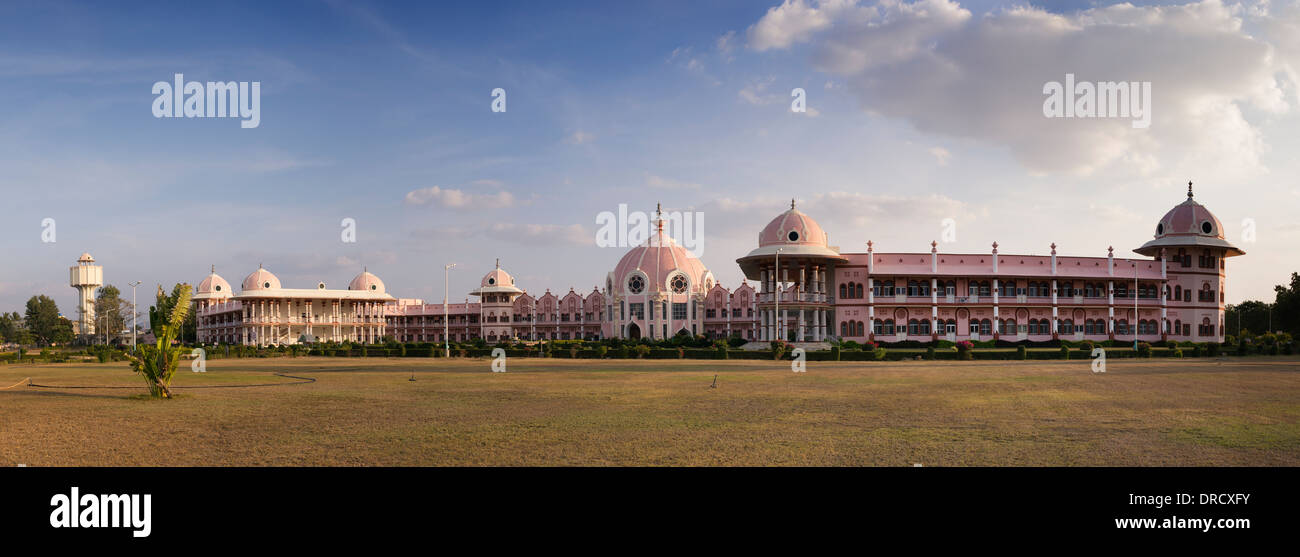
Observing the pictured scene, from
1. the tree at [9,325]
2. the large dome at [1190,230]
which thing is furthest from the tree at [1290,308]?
the tree at [9,325]

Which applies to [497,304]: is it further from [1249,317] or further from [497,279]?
[1249,317]

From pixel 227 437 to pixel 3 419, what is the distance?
20.9 feet

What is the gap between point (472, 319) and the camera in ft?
305

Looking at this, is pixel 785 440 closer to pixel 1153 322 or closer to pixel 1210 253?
pixel 1153 322

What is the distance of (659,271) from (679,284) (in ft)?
Answer: 8.00

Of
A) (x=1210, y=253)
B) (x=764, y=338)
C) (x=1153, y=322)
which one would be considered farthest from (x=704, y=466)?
(x=1210, y=253)

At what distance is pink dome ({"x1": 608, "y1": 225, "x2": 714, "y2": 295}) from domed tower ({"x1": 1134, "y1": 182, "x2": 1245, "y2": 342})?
41790 mm

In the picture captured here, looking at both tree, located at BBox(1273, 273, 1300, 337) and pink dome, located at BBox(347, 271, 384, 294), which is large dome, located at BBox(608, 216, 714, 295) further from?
tree, located at BBox(1273, 273, 1300, 337)

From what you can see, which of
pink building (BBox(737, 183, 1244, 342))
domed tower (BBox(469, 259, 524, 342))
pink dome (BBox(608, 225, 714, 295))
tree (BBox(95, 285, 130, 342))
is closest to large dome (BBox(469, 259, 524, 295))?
domed tower (BBox(469, 259, 524, 342))

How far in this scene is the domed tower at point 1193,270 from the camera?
63.9 metres

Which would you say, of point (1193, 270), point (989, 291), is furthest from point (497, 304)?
point (1193, 270)

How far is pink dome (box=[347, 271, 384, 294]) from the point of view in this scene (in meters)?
96.2

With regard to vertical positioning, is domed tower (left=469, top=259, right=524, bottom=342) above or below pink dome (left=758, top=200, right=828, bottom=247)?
below

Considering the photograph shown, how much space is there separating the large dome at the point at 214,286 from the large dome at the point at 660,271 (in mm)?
60806
